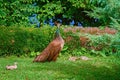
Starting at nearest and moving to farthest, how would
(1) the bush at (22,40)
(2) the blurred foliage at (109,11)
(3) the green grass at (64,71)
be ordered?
(2) the blurred foliage at (109,11)
(3) the green grass at (64,71)
(1) the bush at (22,40)

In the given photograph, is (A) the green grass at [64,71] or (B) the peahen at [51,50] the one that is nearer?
(A) the green grass at [64,71]

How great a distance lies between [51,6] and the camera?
15719mm

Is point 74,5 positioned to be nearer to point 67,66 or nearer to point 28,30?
point 28,30

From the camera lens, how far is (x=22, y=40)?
39.8 feet

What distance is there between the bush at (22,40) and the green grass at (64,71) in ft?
5.72

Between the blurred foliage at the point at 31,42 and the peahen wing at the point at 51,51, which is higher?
the peahen wing at the point at 51,51

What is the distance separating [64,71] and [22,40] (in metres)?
3.61

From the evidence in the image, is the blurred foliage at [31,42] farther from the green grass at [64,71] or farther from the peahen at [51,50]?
the peahen at [51,50]

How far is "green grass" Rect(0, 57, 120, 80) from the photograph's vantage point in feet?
26.9

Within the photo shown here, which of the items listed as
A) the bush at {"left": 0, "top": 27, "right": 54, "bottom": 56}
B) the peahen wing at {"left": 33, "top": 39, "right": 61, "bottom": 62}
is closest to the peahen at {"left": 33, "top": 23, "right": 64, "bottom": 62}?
the peahen wing at {"left": 33, "top": 39, "right": 61, "bottom": 62}

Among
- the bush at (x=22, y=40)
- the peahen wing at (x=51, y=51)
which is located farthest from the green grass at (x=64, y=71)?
the bush at (x=22, y=40)

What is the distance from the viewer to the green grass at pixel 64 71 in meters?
8.19

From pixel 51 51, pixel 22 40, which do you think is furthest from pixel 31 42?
pixel 51 51

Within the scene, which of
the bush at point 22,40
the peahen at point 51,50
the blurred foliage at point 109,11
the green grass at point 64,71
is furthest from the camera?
the bush at point 22,40
